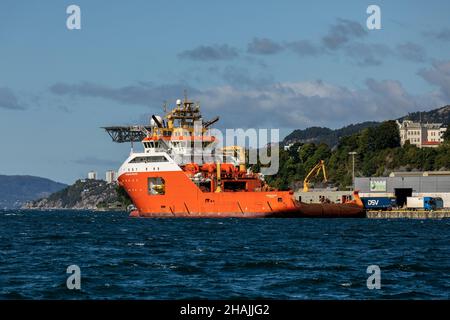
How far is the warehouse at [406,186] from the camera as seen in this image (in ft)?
452

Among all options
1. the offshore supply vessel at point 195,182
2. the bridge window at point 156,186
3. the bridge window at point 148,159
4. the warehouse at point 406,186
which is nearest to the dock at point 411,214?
the offshore supply vessel at point 195,182

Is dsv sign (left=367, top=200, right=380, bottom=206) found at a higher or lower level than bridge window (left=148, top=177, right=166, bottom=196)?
lower

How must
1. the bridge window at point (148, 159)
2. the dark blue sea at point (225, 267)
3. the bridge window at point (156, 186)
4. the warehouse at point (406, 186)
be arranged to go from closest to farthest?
the dark blue sea at point (225, 267), the bridge window at point (148, 159), the bridge window at point (156, 186), the warehouse at point (406, 186)

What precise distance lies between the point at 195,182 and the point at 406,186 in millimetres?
44988

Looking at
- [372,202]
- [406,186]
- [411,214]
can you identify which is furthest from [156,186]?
[406,186]

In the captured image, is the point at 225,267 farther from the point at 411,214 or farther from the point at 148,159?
the point at 411,214

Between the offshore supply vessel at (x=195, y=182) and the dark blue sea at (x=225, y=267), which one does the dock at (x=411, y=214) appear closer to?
the offshore supply vessel at (x=195, y=182)

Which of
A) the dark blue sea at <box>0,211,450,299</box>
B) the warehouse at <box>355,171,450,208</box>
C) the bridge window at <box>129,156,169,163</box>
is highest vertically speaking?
the bridge window at <box>129,156,169,163</box>

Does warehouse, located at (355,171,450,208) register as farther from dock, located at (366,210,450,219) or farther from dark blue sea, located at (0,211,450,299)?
dark blue sea, located at (0,211,450,299)

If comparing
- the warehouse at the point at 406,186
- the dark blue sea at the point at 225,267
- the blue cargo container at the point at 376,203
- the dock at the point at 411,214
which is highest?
the warehouse at the point at 406,186

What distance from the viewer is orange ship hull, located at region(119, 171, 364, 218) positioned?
10675 cm

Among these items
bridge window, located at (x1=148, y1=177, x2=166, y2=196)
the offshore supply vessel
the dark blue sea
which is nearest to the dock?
the offshore supply vessel

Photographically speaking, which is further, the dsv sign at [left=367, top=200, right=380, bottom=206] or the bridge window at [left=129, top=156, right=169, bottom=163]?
the dsv sign at [left=367, top=200, right=380, bottom=206]

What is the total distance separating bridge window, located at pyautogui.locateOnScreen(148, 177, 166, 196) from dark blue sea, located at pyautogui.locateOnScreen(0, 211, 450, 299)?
5001 centimetres
